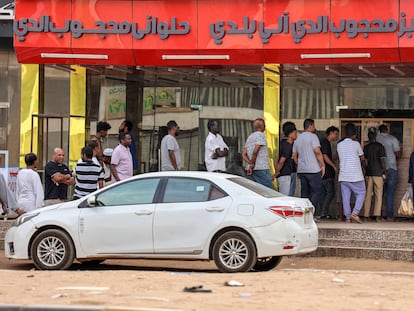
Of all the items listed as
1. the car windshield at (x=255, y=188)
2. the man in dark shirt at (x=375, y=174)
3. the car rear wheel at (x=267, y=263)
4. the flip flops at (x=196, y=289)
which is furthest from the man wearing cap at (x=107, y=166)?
the flip flops at (x=196, y=289)

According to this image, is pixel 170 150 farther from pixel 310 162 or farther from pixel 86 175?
pixel 86 175

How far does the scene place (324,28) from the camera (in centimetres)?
1845

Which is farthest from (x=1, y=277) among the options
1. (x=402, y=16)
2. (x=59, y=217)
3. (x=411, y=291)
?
(x=402, y=16)

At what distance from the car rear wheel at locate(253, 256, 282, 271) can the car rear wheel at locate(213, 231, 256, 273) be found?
0.77 meters

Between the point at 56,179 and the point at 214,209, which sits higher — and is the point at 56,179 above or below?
above

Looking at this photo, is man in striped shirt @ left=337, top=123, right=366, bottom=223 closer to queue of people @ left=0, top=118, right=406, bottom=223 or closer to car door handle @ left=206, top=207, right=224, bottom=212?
queue of people @ left=0, top=118, right=406, bottom=223

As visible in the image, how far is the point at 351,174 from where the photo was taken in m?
18.3

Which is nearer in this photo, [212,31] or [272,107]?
[212,31]

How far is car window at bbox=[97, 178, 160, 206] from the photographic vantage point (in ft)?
46.7

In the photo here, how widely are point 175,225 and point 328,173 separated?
615 centimetres

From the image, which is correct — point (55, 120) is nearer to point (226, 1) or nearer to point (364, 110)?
point (226, 1)

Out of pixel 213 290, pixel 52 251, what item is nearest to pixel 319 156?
pixel 52 251

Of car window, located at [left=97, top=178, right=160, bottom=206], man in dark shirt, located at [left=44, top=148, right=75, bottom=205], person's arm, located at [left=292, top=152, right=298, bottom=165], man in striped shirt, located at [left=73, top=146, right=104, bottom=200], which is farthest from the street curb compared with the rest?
person's arm, located at [left=292, top=152, right=298, bottom=165]

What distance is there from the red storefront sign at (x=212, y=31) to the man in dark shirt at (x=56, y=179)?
10.2ft
